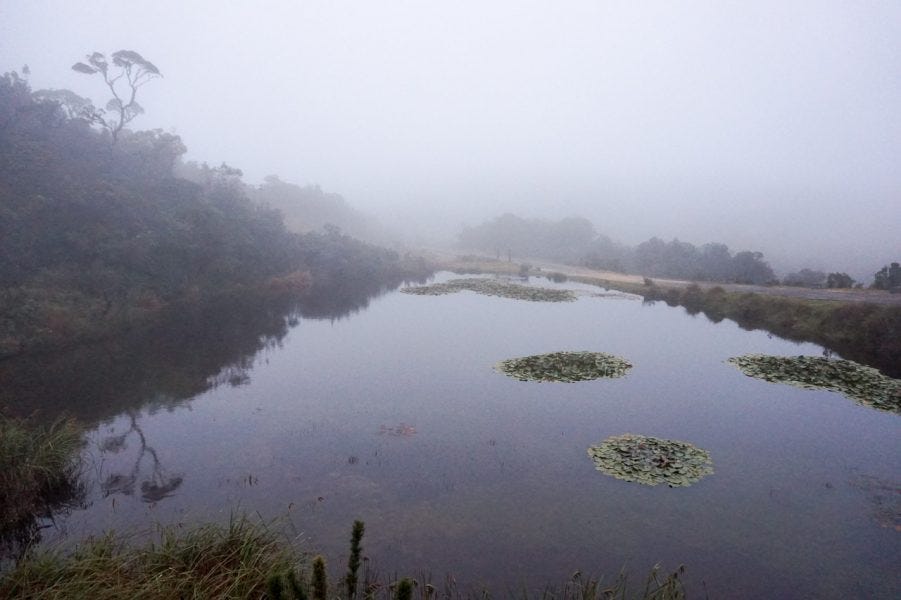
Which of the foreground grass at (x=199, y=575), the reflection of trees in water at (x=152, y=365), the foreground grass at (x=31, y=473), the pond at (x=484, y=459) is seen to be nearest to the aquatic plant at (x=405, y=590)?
the foreground grass at (x=199, y=575)

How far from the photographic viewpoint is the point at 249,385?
21.2 meters

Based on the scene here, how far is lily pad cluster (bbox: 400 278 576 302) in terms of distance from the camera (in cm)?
4453

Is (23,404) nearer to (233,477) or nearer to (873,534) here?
(233,477)

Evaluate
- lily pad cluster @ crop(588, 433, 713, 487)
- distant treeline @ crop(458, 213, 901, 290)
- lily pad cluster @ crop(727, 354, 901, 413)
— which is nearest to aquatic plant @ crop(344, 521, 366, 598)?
lily pad cluster @ crop(588, 433, 713, 487)

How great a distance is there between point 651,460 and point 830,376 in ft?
44.9

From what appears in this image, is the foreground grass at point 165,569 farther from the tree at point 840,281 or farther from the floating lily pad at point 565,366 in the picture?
the tree at point 840,281

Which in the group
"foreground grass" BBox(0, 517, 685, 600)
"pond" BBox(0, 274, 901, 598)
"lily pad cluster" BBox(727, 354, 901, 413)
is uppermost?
"lily pad cluster" BBox(727, 354, 901, 413)

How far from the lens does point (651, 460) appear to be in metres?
14.2

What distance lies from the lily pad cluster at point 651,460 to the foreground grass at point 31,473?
14882 millimetres

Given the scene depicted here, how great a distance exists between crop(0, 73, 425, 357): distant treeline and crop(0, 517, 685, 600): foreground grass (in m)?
21.9

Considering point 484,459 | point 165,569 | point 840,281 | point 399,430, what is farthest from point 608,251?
point 165,569

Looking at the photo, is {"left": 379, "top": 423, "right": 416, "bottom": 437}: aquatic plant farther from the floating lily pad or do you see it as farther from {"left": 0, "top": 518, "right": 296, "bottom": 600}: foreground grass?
{"left": 0, "top": 518, "right": 296, "bottom": 600}: foreground grass

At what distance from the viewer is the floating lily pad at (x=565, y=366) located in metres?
21.9

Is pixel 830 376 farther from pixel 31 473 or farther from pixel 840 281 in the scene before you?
pixel 31 473
